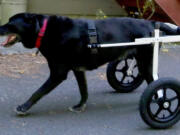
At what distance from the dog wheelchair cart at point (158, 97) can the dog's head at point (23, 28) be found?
0.63 m

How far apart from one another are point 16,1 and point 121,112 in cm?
472

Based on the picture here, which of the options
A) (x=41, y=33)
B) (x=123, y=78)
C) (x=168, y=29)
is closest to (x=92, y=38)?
(x=41, y=33)

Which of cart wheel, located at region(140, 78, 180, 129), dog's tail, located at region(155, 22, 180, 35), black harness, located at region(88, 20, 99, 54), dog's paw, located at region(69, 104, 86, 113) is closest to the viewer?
cart wheel, located at region(140, 78, 180, 129)

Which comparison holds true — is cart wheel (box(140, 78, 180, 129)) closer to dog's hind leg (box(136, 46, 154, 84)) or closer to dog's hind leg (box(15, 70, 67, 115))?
dog's hind leg (box(136, 46, 154, 84))

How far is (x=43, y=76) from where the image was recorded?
6.52 meters

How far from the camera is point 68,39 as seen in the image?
15.3 feet

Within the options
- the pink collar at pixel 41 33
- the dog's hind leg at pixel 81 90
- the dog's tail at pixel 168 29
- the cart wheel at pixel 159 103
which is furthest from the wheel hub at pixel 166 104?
the pink collar at pixel 41 33

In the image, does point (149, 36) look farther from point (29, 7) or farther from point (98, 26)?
point (29, 7)

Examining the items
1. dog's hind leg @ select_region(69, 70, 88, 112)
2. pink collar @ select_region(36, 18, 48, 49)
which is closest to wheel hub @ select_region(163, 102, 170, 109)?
dog's hind leg @ select_region(69, 70, 88, 112)

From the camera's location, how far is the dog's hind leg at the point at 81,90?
509 cm

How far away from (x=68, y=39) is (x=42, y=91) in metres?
0.66

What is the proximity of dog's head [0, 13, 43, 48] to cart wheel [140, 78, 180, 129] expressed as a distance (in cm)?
134

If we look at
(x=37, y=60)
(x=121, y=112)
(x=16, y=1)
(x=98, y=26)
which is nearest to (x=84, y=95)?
(x=121, y=112)

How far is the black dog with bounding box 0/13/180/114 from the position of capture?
15.1ft
